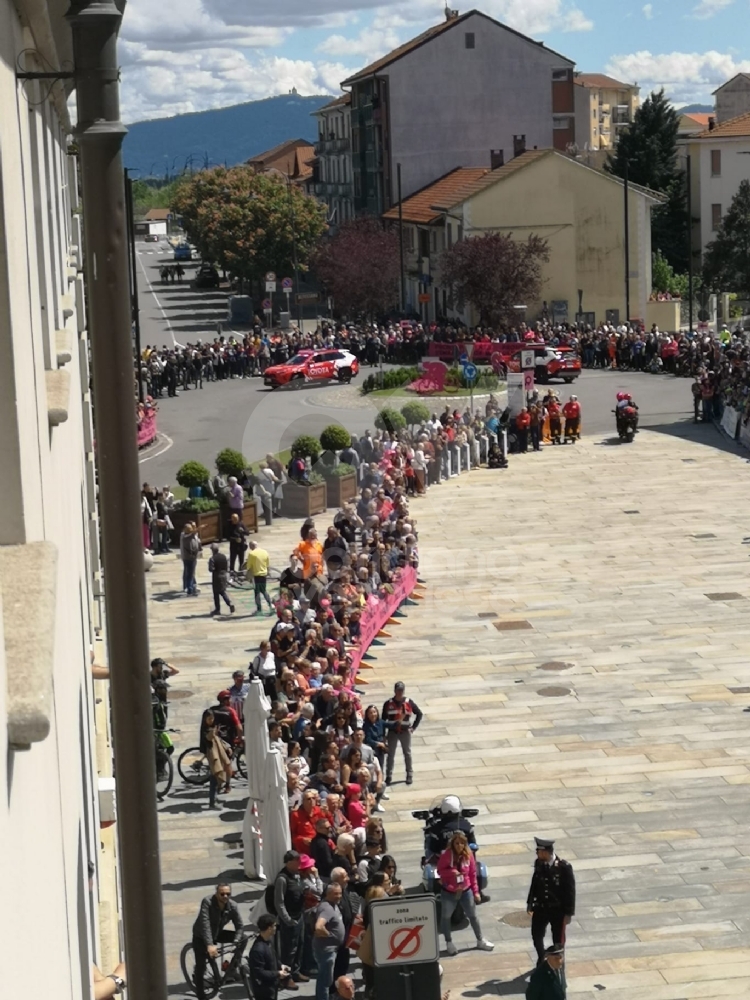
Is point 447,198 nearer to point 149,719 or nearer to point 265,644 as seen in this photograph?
point 265,644

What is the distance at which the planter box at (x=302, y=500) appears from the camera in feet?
116

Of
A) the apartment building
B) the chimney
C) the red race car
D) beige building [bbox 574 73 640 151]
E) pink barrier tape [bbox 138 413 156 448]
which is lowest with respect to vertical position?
pink barrier tape [bbox 138 413 156 448]

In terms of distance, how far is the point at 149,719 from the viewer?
209 inches

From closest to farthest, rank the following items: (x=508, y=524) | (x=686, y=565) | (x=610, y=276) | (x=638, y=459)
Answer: (x=686, y=565) < (x=508, y=524) < (x=638, y=459) < (x=610, y=276)

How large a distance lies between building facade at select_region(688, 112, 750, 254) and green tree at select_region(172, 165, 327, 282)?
19826mm

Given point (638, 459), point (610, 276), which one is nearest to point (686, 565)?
point (638, 459)

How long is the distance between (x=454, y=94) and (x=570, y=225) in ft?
67.0

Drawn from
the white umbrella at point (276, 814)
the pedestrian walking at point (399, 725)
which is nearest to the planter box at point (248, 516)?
the pedestrian walking at point (399, 725)

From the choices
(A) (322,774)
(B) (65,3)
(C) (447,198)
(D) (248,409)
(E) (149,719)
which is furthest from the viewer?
(C) (447,198)

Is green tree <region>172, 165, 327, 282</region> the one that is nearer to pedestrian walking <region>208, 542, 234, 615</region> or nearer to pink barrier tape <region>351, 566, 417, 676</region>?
pink barrier tape <region>351, 566, 417, 676</region>

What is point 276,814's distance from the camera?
14.9 m

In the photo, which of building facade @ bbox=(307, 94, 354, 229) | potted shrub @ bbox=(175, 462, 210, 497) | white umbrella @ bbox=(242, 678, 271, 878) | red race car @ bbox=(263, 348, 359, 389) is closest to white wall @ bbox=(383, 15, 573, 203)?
building facade @ bbox=(307, 94, 354, 229)

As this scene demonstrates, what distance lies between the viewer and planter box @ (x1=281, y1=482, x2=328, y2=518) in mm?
35219

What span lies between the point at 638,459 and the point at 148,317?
50750mm
